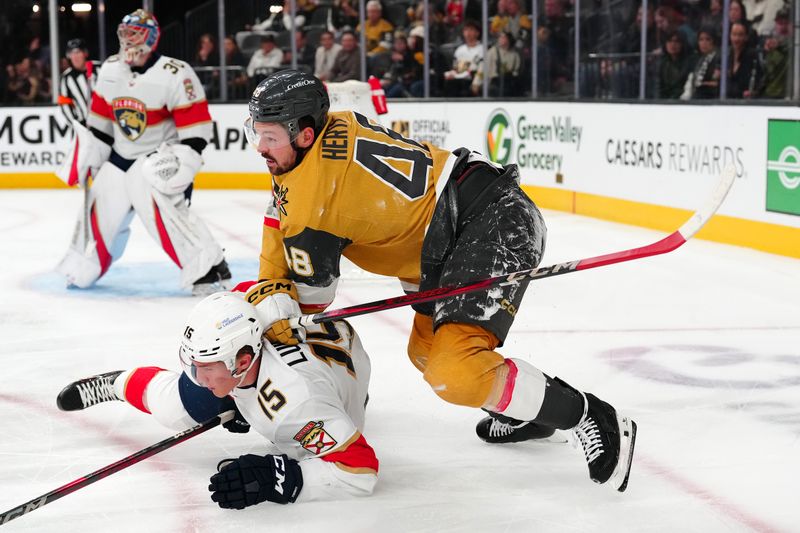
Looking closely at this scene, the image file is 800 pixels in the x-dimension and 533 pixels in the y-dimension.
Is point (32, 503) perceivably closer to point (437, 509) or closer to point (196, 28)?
point (437, 509)

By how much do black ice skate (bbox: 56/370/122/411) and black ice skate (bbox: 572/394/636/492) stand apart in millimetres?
1228

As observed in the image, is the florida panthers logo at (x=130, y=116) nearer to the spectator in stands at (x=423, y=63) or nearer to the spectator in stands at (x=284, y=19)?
the spectator in stands at (x=423, y=63)

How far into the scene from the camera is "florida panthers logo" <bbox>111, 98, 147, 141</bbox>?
16.7ft

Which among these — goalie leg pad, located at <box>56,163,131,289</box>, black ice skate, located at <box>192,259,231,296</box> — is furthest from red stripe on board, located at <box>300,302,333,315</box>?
goalie leg pad, located at <box>56,163,131,289</box>

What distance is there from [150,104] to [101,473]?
9.70 feet

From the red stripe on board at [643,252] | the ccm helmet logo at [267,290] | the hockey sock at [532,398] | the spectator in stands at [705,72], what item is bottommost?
the hockey sock at [532,398]

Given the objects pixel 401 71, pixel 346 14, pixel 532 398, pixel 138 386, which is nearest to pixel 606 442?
pixel 532 398

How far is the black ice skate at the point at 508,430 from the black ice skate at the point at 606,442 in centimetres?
27

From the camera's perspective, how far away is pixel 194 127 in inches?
201

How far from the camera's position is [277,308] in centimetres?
262

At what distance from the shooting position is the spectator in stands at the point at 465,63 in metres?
9.40

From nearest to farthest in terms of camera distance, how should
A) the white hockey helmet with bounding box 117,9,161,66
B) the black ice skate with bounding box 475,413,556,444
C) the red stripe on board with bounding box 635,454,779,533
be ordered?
1. the red stripe on board with bounding box 635,454,779,533
2. the black ice skate with bounding box 475,413,556,444
3. the white hockey helmet with bounding box 117,9,161,66

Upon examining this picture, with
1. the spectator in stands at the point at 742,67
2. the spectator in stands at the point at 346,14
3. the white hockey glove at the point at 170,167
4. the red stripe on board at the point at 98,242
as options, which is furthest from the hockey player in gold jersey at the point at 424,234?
the spectator in stands at the point at 346,14

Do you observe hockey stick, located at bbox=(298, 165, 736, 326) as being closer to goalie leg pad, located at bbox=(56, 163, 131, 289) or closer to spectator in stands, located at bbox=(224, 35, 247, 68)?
goalie leg pad, located at bbox=(56, 163, 131, 289)
